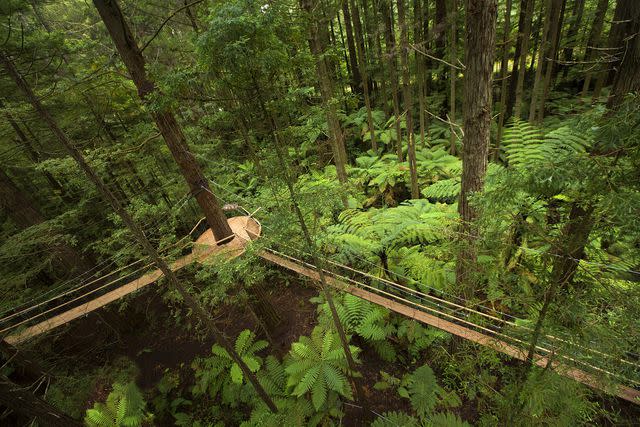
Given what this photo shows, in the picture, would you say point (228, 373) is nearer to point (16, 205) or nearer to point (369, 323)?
point (369, 323)

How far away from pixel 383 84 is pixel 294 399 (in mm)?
9412

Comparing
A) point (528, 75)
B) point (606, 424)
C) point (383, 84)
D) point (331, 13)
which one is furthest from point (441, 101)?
point (606, 424)

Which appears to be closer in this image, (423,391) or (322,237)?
(322,237)

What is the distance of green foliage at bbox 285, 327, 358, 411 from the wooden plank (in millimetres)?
1130

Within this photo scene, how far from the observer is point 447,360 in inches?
205

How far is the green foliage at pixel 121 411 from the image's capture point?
5730mm

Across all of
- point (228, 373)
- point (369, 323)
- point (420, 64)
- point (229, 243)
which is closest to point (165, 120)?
point (229, 243)

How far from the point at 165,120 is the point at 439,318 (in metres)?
4.86

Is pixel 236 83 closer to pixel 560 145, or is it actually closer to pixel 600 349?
pixel 560 145

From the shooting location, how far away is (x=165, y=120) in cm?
405

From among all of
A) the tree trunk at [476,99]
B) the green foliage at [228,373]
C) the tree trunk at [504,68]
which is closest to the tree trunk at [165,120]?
the green foliage at [228,373]

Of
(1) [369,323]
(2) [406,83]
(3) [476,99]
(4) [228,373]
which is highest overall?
(3) [476,99]

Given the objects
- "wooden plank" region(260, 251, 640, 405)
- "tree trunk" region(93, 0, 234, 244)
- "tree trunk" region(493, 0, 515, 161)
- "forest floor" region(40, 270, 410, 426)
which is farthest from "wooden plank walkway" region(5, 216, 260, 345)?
"tree trunk" region(493, 0, 515, 161)

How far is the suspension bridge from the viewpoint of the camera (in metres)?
2.15
